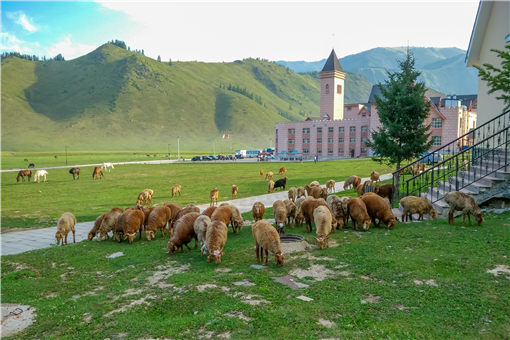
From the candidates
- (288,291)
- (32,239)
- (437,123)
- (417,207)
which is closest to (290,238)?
(288,291)

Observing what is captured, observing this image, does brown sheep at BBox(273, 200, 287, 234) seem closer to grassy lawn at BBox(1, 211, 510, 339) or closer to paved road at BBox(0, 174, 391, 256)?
grassy lawn at BBox(1, 211, 510, 339)

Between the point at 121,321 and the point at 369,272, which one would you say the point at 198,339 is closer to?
the point at 121,321

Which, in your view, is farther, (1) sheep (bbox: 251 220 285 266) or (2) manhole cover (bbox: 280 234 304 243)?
(2) manhole cover (bbox: 280 234 304 243)

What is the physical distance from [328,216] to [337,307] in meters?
4.70

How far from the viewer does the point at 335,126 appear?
95.8 meters

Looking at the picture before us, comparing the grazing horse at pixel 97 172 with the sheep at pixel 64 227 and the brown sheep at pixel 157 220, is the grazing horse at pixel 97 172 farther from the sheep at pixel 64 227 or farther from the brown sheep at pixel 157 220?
the brown sheep at pixel 157 220

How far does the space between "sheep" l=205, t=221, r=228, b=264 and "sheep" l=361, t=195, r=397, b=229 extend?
19.2 feet

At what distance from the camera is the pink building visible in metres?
85.1

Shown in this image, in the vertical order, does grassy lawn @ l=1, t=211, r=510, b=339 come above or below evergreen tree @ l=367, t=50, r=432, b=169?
below

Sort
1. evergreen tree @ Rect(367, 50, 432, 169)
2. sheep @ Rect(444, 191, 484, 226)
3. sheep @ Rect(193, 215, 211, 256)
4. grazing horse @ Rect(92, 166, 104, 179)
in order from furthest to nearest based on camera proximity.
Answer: grazing horse @ Rect(92, 166, 104, 179) < evergreen tree @ Rect(367, 50, 432, 169) < sheep @ Rect(444, 191, 484, 226) < sheep @ Rect(193, 215, 211, 256)

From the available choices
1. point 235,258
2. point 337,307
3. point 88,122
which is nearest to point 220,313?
point 337,307

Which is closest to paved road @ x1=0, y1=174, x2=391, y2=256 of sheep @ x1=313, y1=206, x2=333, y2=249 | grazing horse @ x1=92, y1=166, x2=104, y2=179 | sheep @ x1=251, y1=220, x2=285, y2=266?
sheep @ x1=251, y1=220, x2=285, y2=266

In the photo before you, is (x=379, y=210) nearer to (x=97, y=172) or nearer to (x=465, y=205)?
(x=465, y=205)

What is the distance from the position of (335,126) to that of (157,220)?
87.5m
